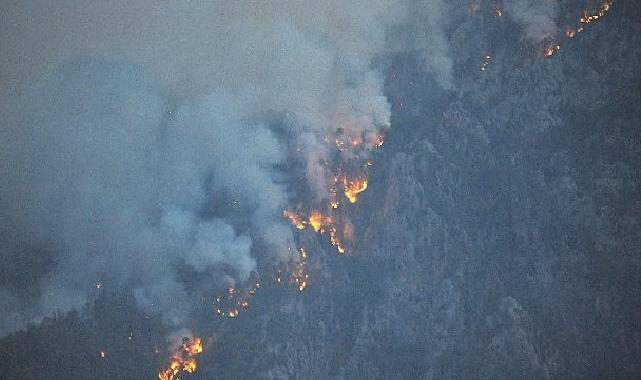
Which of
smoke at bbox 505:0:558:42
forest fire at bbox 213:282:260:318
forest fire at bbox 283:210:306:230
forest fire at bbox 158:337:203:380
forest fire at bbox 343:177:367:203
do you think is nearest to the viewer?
forest fire at bbox 158:337:203:380

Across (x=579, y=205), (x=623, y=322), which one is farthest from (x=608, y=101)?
(x=623, y=322)

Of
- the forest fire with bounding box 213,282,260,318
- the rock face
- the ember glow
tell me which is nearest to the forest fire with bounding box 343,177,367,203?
the rock face

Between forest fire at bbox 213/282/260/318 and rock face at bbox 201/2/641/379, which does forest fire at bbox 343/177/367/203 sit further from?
forest fire at bbox 213/282/260/318

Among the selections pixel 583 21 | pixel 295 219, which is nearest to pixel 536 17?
pixel 583 21

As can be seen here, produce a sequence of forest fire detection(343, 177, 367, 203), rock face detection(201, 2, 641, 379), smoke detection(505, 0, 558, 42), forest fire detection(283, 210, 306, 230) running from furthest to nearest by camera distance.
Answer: forest fire detection(343, 177, 367, 203) → forest fire detection(283, 210, 306, 230) → smoke detection(505, 0, 558, 42) → rock face detection(201, 2, 641, 379)

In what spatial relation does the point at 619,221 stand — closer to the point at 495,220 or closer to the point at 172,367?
the point at 495,220

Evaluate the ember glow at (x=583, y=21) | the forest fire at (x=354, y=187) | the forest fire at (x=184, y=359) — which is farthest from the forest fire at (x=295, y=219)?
the ember glow at (x=583, y=21)
